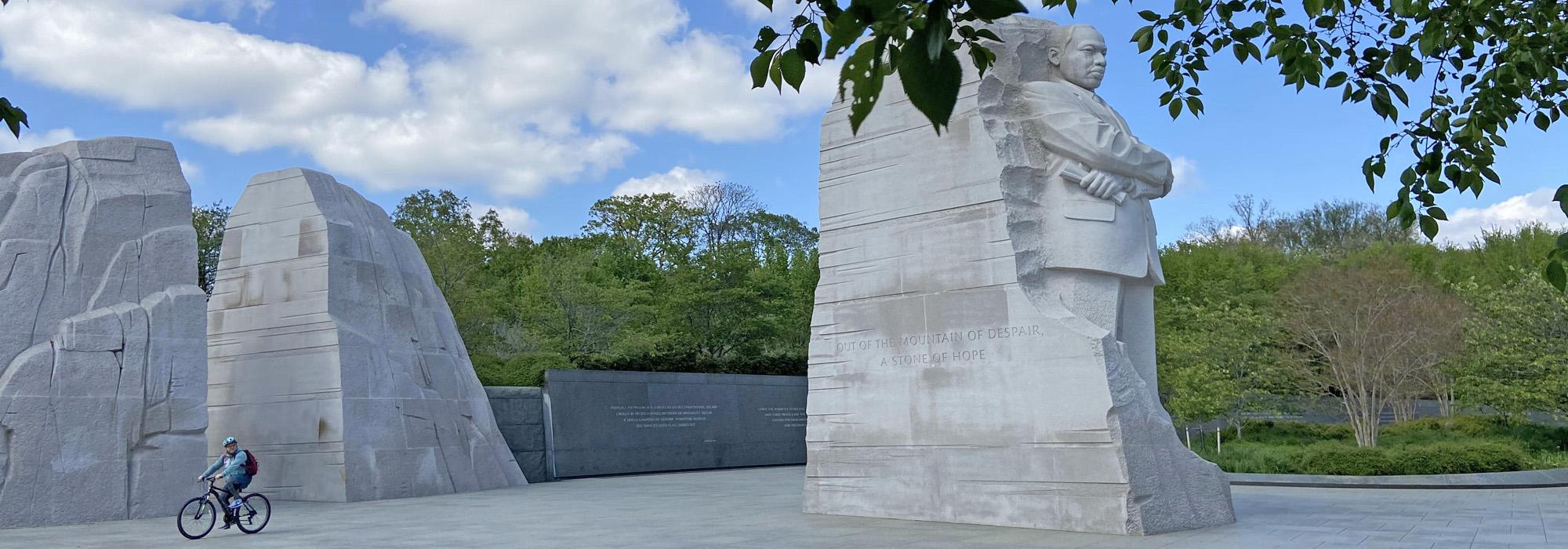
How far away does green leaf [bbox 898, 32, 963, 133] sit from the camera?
6.46ft

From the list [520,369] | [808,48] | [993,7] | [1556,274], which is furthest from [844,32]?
[520,369]

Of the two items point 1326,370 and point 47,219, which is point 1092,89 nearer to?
point 47,219

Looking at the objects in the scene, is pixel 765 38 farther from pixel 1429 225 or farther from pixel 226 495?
pixel 226 495

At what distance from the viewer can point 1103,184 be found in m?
11.4

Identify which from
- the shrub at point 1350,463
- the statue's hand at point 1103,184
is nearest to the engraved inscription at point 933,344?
the statue's hand at point 1103,184

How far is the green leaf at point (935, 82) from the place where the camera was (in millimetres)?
1968

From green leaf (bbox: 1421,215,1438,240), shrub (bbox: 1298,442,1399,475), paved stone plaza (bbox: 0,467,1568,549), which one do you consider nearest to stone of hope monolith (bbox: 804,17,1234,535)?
paved stone plaza (bbox: 0,467,1568,549)

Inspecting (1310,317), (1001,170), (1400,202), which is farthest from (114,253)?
(1310,317)

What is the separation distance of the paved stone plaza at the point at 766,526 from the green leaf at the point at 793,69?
7.28 metres

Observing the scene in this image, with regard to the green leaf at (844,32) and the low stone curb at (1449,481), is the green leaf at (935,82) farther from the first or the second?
the low stone curb at (1449,481)

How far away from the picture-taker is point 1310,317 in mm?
30203

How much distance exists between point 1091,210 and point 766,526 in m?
4.41

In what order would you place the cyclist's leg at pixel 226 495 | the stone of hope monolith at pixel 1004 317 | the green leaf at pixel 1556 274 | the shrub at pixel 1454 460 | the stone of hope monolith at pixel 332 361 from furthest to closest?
the shrub at pixel 1454 460
the stone of hope monolith at pixel 332 361
the cyclist's leg at pixel 226 495
the stone of hope monolith at pixel 1004 317
the green leaf at pixel 1556 274

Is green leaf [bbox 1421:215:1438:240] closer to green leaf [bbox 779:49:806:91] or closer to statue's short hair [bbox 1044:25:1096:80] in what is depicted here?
green leaf [bbox 779:49:806:91]
